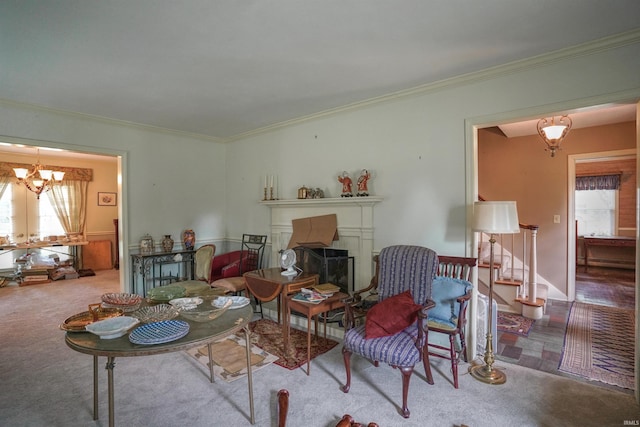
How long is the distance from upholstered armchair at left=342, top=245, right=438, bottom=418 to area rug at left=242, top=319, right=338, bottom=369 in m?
0.53

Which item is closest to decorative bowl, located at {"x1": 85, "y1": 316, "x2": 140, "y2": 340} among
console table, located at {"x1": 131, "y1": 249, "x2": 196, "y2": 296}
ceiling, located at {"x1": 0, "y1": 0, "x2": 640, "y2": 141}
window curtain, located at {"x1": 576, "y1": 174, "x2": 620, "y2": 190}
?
ceiling, located at {"x1": 0, "y1": 0, "x2": 640, "y2": 141}

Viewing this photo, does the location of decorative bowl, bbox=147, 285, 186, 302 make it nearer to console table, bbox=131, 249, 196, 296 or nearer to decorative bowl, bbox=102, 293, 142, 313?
decorative bowl, bbox=102, 293, 142, 313

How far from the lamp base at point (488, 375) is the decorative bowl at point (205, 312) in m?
1.94

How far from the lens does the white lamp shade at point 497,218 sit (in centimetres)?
240

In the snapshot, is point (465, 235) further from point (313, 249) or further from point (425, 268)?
point (313, 249)

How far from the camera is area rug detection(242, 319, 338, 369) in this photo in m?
2.80

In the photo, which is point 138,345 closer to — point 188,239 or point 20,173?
point 188,239

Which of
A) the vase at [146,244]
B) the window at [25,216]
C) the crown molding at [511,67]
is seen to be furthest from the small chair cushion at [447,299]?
the window at [25,216]

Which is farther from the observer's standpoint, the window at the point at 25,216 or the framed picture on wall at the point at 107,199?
the framed picture on wall at the point at 107,199

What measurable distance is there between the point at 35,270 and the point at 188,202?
365cm

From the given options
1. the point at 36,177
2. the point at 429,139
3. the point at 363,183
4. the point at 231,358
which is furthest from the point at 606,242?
the point at 36,177

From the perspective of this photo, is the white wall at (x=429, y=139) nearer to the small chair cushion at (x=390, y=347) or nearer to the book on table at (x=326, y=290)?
the book on table at (x=326, y=290)

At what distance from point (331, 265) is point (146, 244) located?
8.06 ft

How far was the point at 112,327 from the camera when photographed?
5.49ft
